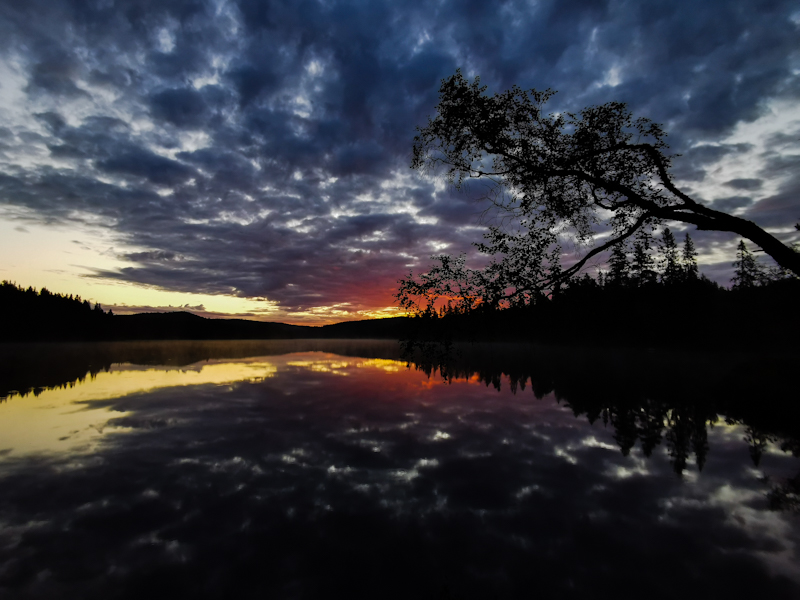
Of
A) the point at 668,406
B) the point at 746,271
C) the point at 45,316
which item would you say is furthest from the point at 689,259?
the point at 45,316

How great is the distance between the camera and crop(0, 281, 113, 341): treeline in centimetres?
13362

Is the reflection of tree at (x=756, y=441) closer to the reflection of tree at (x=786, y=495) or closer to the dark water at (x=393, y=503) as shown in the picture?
the dark water at (x=393, y=503)

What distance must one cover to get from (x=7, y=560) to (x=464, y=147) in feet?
51.6

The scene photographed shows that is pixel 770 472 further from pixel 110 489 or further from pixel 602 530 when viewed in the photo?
pixel 110 489

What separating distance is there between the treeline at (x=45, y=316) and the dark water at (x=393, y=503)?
168106 mm

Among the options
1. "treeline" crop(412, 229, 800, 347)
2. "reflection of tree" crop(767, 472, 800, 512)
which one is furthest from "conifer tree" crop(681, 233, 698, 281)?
"reflection of tree" crop(767, 472, 800, 512)

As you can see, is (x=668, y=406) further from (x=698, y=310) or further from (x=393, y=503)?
(x=698, y=310)

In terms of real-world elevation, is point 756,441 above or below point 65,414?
below

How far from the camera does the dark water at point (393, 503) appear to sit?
7.20 meters

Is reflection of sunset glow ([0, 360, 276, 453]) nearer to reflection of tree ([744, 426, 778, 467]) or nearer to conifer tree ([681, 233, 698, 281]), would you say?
reflection of tree ([744, 426, 778, 467])

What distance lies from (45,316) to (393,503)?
20024 centimetres

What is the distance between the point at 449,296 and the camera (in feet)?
37.3

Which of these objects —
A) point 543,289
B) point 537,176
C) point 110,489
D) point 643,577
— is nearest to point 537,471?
point 643,577

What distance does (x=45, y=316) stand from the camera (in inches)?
5650
